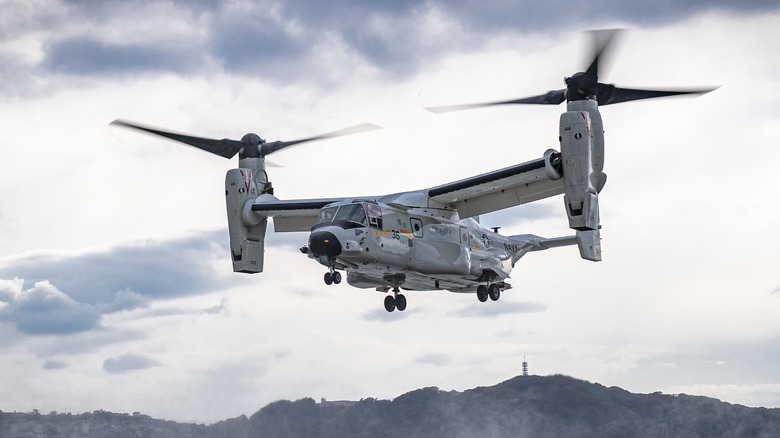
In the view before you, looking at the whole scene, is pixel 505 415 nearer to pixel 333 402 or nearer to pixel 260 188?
pixel 333 402

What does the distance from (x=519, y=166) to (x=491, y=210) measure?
291 cm

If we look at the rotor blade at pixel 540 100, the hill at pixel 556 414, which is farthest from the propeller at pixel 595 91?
the hill at pixel 556 414

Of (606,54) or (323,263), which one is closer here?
(323,263)

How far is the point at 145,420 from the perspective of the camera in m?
46.6

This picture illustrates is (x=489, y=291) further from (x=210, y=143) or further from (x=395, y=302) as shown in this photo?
(x=210, y=143)

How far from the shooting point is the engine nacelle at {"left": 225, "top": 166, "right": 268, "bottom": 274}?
29.9 metres

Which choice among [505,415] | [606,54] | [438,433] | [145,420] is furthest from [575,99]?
[505,415]

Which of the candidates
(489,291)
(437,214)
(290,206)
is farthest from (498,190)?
(290,206)

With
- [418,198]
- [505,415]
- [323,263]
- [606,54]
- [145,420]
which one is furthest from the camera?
[505,415]

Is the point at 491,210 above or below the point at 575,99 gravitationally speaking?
below

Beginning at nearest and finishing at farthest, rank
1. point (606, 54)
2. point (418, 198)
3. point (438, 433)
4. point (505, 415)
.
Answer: point (606, 54)
point (418, 198)
point (438, 433)
point (505, 415)

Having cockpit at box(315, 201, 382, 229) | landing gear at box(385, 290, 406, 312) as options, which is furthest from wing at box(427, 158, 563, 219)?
landing gear at box(385, 290, 406, 312)

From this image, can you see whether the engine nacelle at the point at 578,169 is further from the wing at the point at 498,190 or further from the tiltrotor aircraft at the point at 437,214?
the wing at the point at 498,190

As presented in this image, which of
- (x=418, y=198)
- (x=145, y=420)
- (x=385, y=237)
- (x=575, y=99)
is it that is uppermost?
(x=575, y=99)
